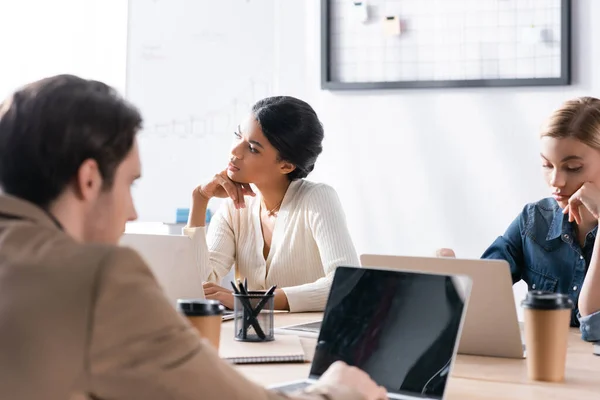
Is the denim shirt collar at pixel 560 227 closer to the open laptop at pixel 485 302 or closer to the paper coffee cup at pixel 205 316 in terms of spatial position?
the open laptop at pixel 485 302

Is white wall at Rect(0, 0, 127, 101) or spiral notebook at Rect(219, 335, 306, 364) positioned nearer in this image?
spiral notebook at Rect(219, 335, 306, 364)

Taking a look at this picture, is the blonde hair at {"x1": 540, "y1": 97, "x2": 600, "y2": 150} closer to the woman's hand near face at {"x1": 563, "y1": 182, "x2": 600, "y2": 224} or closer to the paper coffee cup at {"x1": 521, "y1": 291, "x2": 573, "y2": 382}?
the woman's hand near face at {"x1": 563, "y1": 182, "x2": 600, "y2": 224}

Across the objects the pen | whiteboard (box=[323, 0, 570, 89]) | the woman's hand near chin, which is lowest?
the pen

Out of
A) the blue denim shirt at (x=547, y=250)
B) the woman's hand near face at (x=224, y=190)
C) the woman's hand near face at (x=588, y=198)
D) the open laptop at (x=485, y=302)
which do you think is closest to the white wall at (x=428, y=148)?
the woman's hand near face at (x=224, y=190)

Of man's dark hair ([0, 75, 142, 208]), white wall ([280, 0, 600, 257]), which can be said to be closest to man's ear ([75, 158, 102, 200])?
man's dark hair ([0, 75, 142, 208])

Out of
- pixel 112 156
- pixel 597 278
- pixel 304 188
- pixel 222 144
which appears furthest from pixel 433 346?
pixel 222 144

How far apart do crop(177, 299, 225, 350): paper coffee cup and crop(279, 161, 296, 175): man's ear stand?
127cm

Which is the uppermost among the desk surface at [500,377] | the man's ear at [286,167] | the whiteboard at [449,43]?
the whiteboard at [449,43]

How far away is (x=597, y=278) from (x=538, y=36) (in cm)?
141

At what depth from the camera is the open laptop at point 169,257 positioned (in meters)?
1.89

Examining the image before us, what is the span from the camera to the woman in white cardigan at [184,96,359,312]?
102 inches

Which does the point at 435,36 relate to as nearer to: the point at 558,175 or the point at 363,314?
the point at 558,175

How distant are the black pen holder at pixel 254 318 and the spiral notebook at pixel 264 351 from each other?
0.02 meters

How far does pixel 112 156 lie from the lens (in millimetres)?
972
